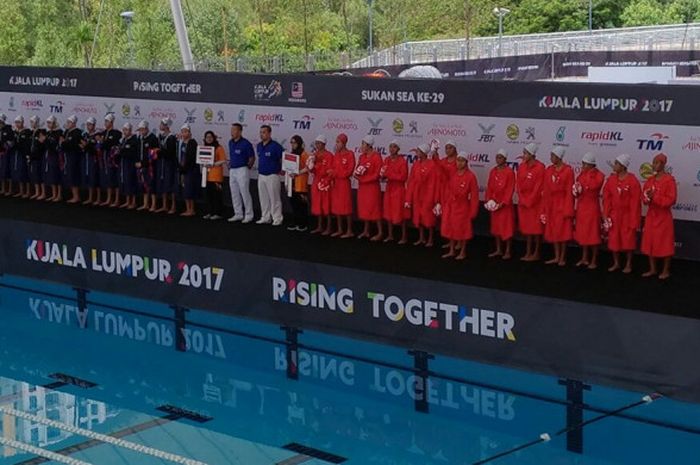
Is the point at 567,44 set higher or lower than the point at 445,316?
higher

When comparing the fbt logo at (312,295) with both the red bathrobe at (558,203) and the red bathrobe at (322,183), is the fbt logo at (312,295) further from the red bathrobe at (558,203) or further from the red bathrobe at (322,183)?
the red bathrobe at (558,203)

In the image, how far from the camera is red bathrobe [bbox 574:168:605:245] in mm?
12625

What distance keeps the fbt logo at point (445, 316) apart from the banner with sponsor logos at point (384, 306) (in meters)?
0.01

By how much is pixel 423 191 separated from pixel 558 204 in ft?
5.85

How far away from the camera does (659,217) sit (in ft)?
40.1

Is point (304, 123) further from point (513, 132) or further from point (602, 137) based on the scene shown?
point (602, 137)

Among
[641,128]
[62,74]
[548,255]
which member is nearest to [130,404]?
[548,255]

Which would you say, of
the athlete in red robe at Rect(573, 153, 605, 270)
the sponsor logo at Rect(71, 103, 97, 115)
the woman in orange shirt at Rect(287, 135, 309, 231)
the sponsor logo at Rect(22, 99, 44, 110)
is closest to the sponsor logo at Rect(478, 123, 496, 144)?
the athlete in red robe at Rect(573, 153, 605, 270)

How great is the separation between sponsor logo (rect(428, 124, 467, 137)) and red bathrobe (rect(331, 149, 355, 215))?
3.52 feet

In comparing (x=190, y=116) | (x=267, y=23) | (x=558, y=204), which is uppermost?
(x=267, y=23)

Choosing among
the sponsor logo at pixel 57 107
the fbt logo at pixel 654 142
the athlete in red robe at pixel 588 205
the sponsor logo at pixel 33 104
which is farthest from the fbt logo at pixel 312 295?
the sponsor logo at pixel 33 104

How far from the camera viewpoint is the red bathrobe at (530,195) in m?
13.1

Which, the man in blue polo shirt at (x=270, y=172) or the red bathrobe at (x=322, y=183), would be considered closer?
the red bathrobe at (x=322, y=183)

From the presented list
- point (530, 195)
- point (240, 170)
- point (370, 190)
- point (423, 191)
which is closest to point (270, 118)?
point (240, 170)
